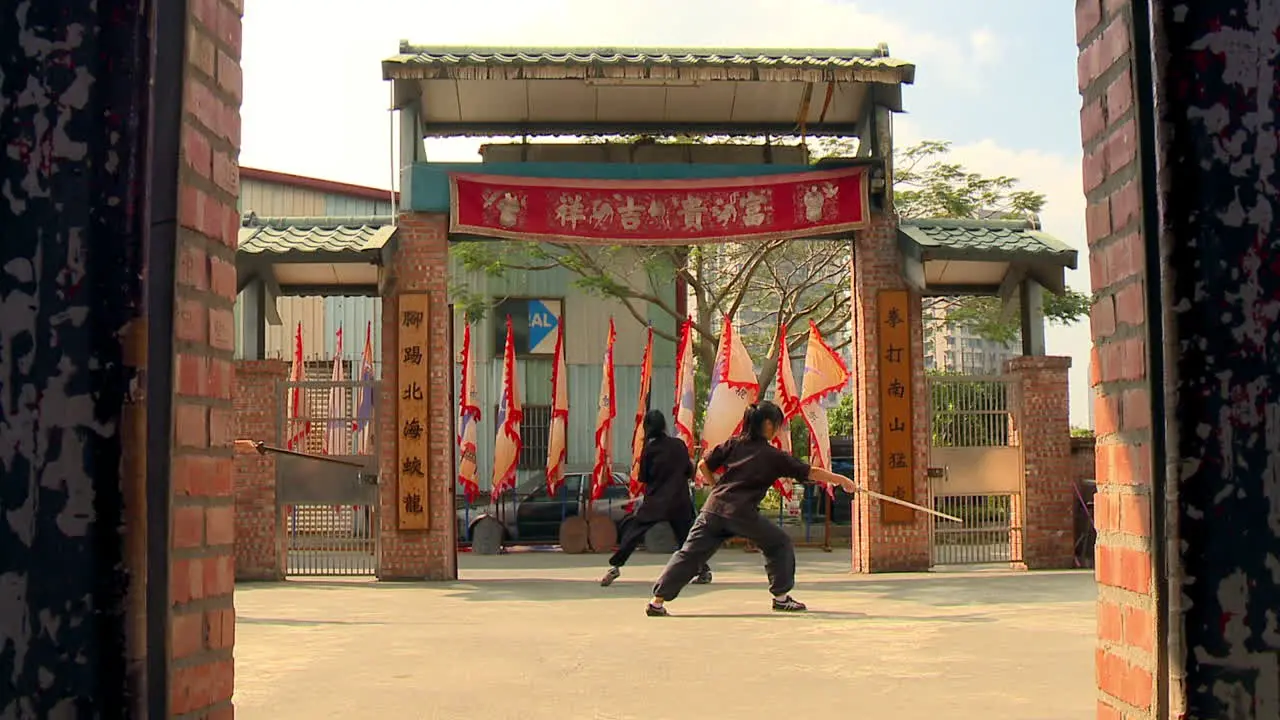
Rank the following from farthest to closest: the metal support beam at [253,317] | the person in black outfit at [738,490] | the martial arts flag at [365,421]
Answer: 1. the metal support beam at [253,317]
2. the martial arts flag at [365,421]
3. the person in black outfit at [738,490]

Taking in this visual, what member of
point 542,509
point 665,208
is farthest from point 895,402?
point 542,509

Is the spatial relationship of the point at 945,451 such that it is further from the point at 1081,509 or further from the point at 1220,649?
the point at 1220,649

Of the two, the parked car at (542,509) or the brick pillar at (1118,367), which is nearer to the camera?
the brick pillar at (1118,367)

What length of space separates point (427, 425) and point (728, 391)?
14.8 ft

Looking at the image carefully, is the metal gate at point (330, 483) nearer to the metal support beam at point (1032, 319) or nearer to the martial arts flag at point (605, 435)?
the martial arts flag at point (605, 435)

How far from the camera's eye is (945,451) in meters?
14.5

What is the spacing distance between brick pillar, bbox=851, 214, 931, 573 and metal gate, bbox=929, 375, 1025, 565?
230 mm

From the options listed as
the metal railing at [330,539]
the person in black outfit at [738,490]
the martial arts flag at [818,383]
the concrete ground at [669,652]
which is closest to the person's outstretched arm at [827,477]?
the person in black outfit at [738,490]

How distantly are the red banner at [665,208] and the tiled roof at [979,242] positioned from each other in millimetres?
708

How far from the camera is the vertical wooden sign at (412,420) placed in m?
14.0

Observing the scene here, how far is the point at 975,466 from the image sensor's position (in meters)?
14.6

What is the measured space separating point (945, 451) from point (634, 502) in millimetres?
6451

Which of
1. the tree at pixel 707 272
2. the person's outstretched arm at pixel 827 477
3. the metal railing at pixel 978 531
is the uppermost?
the tree at pixel 707 272

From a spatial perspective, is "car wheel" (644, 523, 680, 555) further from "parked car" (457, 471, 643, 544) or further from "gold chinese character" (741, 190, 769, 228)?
"gold chinese character" (741, 190, 769, 228)
